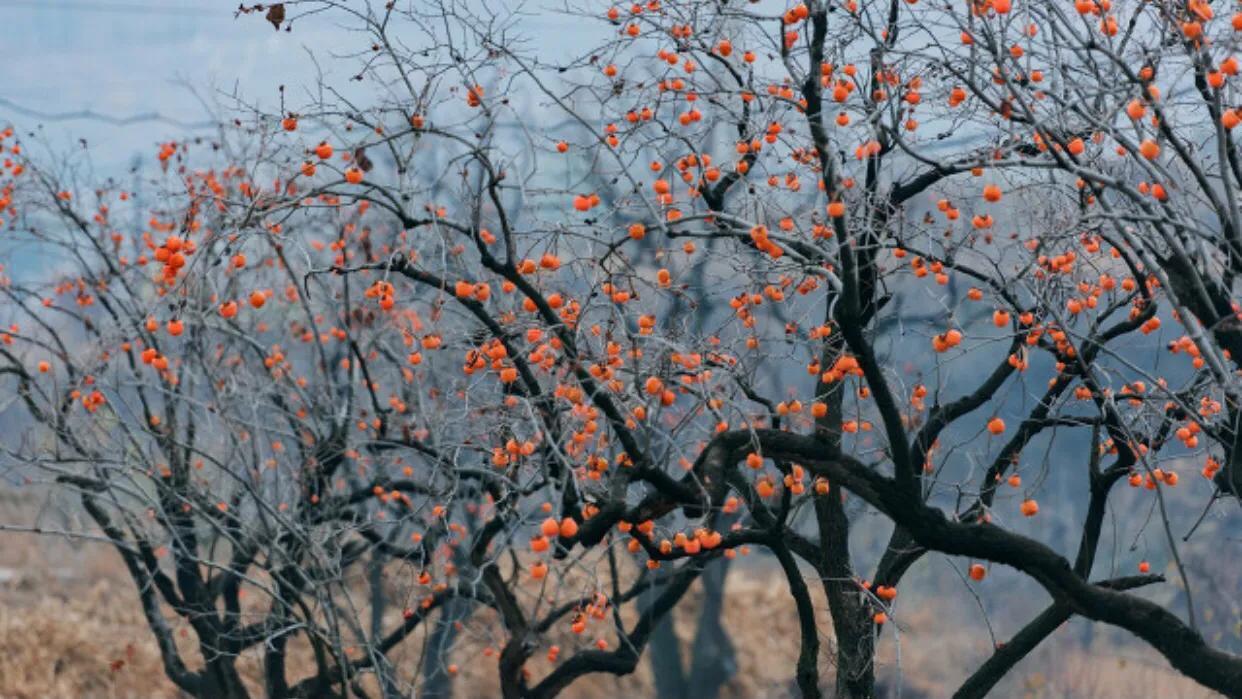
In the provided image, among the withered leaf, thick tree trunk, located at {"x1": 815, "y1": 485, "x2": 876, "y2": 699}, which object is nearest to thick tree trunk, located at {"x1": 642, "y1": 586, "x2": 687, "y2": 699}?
thick tree trunk, located at {"x1": 815, "y1": 485, "x2": 876, "y2": 699}

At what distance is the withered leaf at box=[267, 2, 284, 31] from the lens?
4902mm

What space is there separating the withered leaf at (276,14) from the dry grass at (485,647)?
7.84 metres

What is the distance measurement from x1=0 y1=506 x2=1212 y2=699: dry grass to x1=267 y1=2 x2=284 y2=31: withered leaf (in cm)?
784

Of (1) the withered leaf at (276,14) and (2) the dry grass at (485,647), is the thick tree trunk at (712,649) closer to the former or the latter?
(2) the dry grass at (485,647)

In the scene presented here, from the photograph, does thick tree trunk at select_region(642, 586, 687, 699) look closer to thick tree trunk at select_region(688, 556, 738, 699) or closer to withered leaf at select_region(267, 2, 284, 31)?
thick tree trunk at select_region(688, 556, 738, 699)

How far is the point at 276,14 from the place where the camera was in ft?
16.1

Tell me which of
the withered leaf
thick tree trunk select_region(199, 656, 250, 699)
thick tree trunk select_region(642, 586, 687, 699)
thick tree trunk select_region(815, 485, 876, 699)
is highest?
thick tree trunk select_region(642, 586, 687, 699)

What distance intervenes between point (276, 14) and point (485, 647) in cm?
793

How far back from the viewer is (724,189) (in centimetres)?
626

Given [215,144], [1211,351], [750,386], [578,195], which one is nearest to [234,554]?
[215,144]

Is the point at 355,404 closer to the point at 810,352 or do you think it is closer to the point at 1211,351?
the point at 810,352

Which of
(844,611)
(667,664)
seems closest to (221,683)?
(844,611)

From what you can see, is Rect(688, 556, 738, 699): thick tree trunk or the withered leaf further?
Rect(688, 556, 738, 699): thick tree trunk

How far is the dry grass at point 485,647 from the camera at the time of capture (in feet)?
40.7
